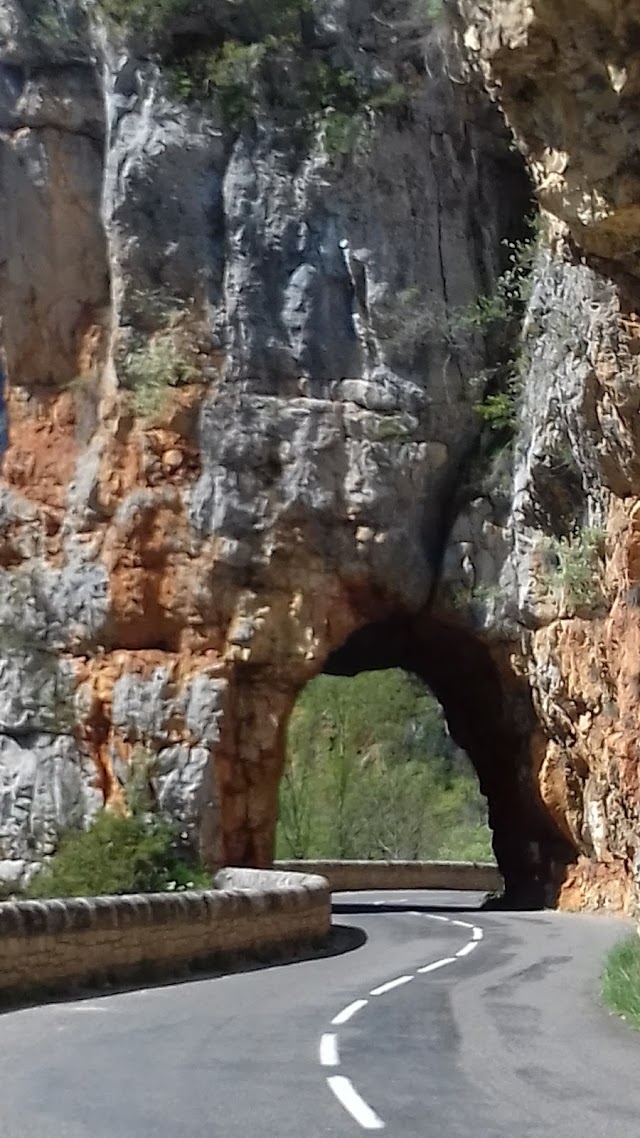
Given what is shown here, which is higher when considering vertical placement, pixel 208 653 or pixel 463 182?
pixel 463 182

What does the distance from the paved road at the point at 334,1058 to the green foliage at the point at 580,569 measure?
33.4ft

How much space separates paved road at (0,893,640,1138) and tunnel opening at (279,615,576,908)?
1361 cm

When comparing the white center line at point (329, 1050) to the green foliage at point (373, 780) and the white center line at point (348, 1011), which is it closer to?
the white center line at point (348, 1011)

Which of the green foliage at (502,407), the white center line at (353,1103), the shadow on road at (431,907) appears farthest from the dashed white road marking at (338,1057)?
the green foliage at (502,407)

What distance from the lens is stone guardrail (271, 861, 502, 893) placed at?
37.5 m

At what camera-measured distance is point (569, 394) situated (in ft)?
79.3

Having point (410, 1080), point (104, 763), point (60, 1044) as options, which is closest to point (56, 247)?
point (104, 763)

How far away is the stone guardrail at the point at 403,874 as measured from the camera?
123 ft

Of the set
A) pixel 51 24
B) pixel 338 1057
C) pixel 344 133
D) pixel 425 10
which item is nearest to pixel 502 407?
pixel 344 133

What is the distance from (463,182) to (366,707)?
25.8 metres

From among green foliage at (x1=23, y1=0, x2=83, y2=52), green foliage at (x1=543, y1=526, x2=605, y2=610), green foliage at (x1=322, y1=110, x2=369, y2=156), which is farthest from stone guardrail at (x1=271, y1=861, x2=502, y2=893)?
green foliage at (x1=23, y1=0, x2=83, y2=52)

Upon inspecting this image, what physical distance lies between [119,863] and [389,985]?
36.4 ft

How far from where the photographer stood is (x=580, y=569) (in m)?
25.8

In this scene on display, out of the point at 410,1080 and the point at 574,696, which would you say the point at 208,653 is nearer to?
the point at 574,696
